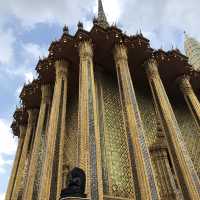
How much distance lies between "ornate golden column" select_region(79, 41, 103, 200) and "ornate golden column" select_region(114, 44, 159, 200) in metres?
1.00

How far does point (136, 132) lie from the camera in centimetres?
800

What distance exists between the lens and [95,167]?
696 cm

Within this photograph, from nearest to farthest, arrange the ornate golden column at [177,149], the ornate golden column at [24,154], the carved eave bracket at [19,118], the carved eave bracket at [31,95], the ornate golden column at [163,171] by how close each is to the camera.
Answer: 1. the ornate golden column at [177,149]
2. the ornate golden column at [163,171]
3. the ornate golden column at [24,154]
4. the carved eave bracket at [31,95]
5. the carved eave bracket at [19,118]

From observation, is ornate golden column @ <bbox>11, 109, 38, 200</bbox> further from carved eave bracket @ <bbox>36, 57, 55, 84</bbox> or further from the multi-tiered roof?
carved eave bracket @ <bbox>36, 57, 55, 84</bbox>

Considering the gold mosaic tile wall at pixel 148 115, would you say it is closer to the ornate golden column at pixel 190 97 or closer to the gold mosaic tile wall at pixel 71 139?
the ornate golden column at pixel 190 97

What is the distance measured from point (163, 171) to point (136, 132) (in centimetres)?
301

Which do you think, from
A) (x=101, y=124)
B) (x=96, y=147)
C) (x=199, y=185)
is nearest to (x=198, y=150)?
(x=199, y=185)

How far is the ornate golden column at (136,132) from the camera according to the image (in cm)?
693

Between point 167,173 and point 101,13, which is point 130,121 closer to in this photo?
point 167,173

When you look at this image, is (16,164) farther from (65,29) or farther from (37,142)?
(65,29)

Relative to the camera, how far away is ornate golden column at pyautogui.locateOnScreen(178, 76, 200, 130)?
10973 mm

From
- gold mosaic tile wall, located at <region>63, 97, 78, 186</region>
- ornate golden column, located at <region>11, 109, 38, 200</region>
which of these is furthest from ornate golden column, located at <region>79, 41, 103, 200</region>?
ornate golden column, located at <region>11, 109, 38, 200</region>

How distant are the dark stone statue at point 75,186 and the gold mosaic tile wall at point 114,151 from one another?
339 cm

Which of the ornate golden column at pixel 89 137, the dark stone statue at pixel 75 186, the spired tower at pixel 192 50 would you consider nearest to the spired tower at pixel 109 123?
the ornate golden column at pixel 89 137
